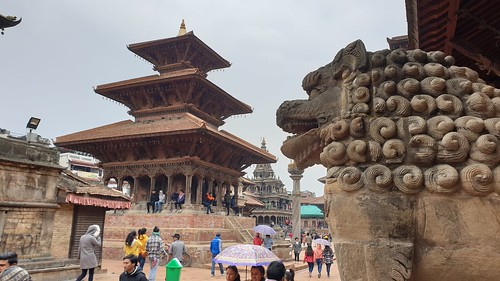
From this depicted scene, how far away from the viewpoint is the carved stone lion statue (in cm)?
228

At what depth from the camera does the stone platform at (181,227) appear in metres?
17.2

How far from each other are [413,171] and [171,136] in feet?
55.7

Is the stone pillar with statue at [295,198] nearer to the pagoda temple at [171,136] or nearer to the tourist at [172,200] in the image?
the pagoda temple at [171,136]

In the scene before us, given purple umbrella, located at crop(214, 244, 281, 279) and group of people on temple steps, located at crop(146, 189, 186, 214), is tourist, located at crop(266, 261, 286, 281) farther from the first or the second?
group of people on temple steps, located at crop(146, 189, 186, 214)

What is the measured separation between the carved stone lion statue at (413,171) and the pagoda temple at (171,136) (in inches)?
595

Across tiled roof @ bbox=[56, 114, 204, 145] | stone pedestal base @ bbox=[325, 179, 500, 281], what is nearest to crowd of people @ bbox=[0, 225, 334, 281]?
stone pedestal base @ bbox=[325, 179, 500, 281]

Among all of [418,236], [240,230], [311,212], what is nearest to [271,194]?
[311,212]

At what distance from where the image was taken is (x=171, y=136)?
731 inches

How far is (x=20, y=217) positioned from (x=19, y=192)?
0.65 m

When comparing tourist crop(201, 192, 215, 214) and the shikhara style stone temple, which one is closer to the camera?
tourist crop(201, 192, 215, 214)

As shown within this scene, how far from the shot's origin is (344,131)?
2.63 m

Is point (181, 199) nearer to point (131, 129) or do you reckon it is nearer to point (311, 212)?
point (131, 129)

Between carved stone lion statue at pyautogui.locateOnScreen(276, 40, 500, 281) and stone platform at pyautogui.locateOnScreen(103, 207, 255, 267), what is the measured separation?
14.3m

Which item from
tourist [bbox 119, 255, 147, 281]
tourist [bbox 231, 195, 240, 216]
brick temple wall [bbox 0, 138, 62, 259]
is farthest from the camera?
tourist [bbox 231, 195, 240, 216]
